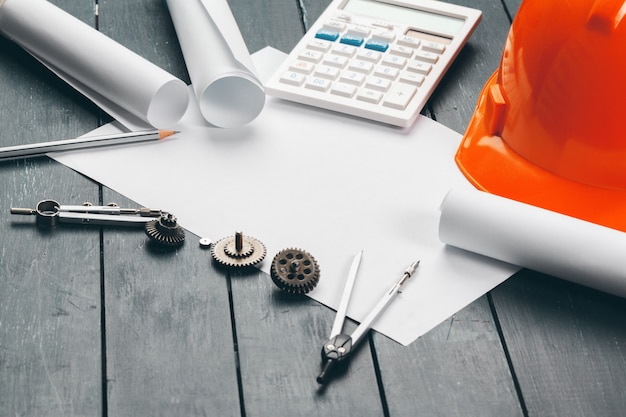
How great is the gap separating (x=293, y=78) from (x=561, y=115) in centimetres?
30

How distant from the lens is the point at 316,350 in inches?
28.1

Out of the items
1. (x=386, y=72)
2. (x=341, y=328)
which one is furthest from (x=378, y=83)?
(x=341, y=328)

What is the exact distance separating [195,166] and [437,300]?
0.90 feet

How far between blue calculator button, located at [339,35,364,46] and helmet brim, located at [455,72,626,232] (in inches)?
7.0

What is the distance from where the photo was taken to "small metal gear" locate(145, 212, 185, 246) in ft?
2.59

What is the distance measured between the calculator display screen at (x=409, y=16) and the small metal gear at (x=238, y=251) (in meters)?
0.39

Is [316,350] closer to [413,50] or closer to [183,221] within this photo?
[183,221]

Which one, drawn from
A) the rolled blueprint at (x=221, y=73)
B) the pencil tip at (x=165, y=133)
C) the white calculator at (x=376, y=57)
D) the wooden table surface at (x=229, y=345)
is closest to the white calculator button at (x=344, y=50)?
the white calculator at (x=376, y=57)

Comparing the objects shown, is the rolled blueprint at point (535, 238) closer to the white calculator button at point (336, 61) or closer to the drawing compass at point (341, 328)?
the drawing compass at point (341, 328)

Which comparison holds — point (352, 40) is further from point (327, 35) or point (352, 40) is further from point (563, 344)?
point (563, 344)

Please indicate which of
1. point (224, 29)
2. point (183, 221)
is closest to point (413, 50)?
point (224, 29)

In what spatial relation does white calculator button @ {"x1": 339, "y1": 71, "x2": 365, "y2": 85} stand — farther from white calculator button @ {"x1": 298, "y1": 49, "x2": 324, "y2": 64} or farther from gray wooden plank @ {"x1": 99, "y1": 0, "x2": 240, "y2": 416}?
gray wooden plank @ {"x1": 99, "y1": 0, "x2": 240, "y2": 416}

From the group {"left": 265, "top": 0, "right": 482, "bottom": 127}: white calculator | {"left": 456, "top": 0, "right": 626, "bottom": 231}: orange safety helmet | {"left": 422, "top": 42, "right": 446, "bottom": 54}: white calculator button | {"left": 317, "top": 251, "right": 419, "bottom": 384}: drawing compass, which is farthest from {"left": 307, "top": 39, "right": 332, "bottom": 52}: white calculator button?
{"left": 317, "top": 251, "right": 419, "bottom": 384}: drawing compass

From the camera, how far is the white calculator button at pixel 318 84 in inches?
38.5
